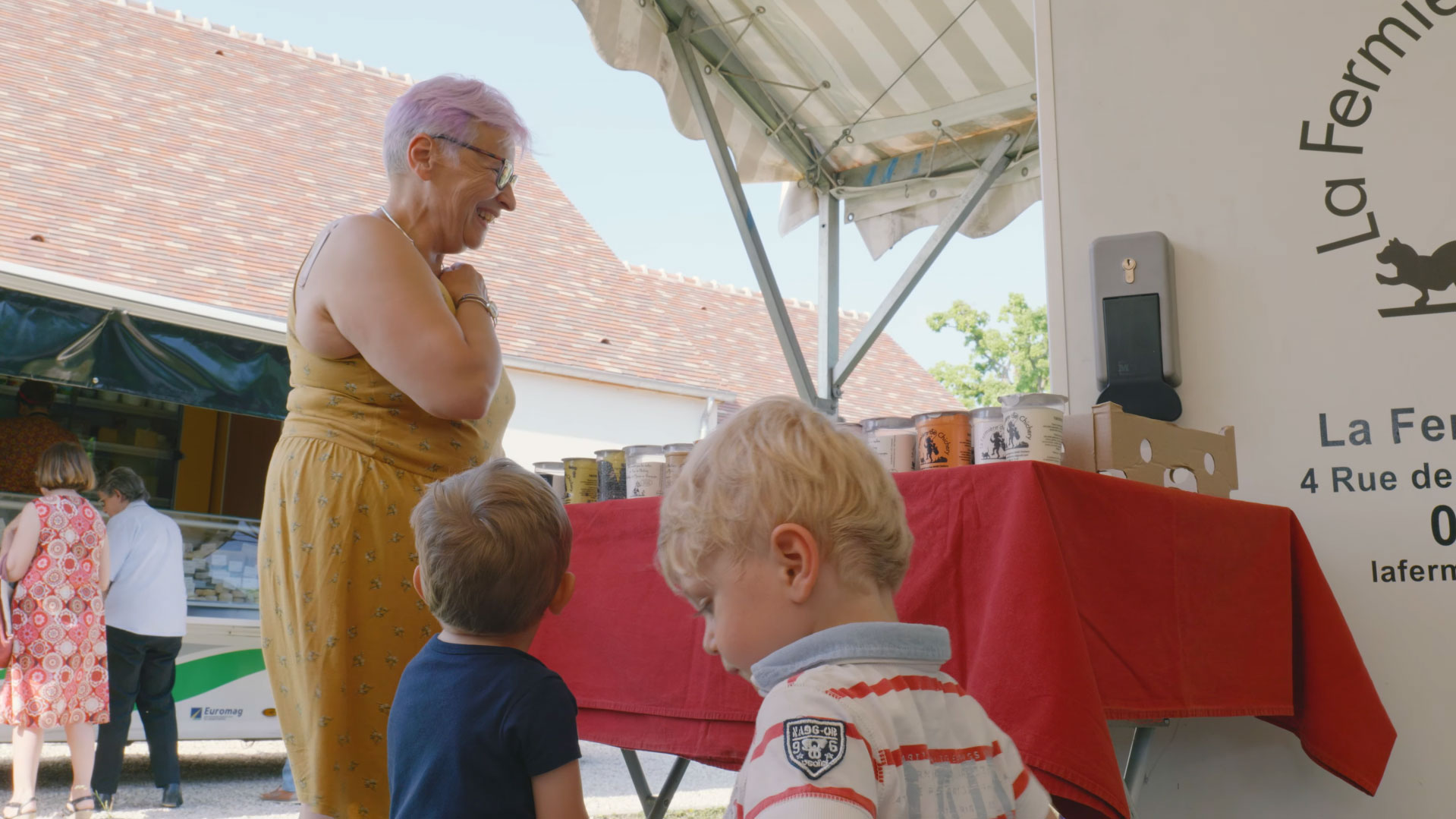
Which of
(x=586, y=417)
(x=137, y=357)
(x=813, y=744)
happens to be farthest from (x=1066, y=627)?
(x=586, y=417)

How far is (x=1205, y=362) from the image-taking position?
Result: 254 centimetres

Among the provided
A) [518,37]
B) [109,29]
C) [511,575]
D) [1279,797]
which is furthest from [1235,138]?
[518,37]

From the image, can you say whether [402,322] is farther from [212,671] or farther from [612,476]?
[212,671]

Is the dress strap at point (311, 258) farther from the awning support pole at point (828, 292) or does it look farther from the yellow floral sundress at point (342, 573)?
the awning support pole at point (828, 292)

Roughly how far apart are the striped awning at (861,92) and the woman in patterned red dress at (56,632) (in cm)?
337

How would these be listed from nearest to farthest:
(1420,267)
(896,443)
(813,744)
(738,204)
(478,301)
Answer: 1. (813,744)
2. (896,443)
3. (478,301)
4. (1420,267)
5. (738,204)

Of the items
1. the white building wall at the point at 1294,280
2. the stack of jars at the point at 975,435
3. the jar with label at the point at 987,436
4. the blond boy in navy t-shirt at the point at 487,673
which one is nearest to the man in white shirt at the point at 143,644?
the blond boy in navy t-shirt at the point at 487,673

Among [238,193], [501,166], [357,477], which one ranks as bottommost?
[357,477]

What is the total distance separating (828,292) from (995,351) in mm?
32802

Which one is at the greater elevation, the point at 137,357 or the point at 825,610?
the point at 137,357

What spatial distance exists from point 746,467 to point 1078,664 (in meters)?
0.63

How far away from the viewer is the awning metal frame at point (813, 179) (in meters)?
5.58

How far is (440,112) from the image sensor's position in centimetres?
197

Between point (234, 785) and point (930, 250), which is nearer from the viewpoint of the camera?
point (930, 250)
